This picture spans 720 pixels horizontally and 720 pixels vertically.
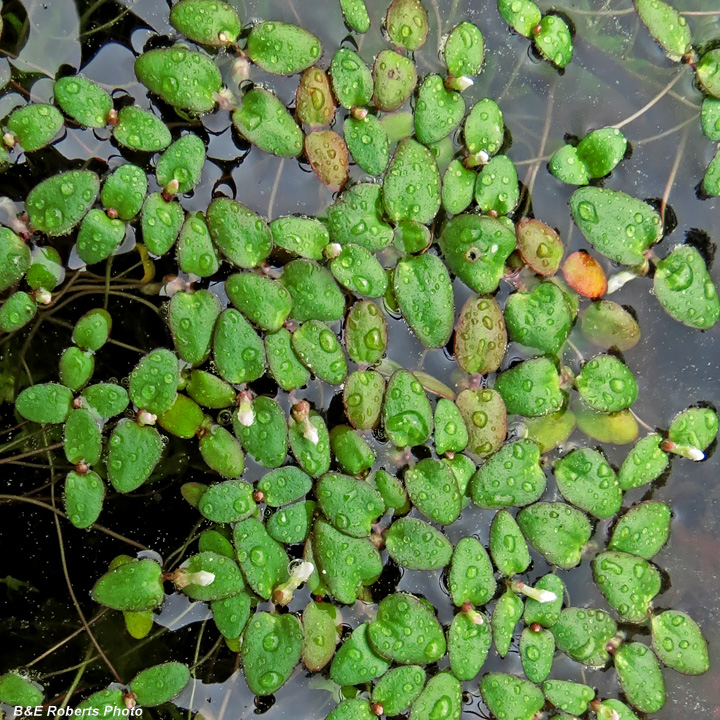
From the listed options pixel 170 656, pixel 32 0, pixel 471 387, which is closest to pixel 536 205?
pixel 471 387

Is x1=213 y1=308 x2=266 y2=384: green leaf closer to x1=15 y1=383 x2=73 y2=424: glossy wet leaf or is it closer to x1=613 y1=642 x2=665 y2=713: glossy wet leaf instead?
x1=15 y1=383 x2=73 y2=424: glossy wet leaf

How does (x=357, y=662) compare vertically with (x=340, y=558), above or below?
below

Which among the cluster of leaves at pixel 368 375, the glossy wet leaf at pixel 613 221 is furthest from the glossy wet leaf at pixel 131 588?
the glossy wet leaf at pixel 613 221

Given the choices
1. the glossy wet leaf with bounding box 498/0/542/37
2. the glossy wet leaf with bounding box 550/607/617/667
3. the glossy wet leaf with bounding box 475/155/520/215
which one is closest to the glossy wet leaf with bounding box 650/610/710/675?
the glossy wet leaf with bounding box 550/607/617/667

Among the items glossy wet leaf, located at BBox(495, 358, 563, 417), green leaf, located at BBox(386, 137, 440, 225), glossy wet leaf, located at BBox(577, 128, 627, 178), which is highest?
glossy wet leaf, located at BBox(577, 128, 627, 178)

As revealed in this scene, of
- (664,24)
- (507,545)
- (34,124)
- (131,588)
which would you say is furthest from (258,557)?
(664,24)

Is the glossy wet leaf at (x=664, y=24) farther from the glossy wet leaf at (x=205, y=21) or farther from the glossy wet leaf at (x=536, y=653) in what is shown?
the glossy wet leaf at (x=536, y=653)

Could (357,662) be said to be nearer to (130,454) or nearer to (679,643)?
(130,454)
